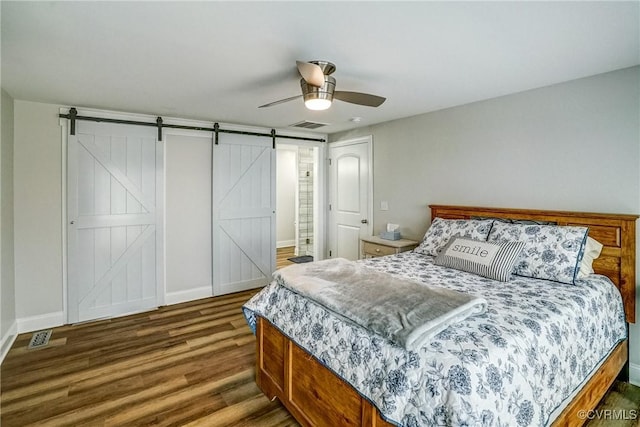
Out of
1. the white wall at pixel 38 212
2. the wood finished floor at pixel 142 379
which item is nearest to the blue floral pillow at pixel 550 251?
the wood finished floor at pixel 142 379

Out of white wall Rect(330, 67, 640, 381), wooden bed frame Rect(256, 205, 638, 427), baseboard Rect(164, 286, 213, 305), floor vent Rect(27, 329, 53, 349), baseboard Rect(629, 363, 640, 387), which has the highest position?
white wall Rect(330, 67, 640, 381)

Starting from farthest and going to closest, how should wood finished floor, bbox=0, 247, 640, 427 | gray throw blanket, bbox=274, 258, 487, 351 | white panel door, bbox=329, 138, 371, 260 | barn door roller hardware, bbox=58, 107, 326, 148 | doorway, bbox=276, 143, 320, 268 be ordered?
doorway, bbox=276, 143, 320, 268 → white panel door, bbox=329, 138, 371, 260 → barn door roller hardware, bbox=58, 107, 326, 148 → wood finished floor, bbox=0, 247, 640, 427 → gray throw blanket, bbox=274, 258, 487, 351

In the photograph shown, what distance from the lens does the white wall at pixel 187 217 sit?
13.5 feet

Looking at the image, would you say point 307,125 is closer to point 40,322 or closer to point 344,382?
point 344,382

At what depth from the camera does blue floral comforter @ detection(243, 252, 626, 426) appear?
1.22 m

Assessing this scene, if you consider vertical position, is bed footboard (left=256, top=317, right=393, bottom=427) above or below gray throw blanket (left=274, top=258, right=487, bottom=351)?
below

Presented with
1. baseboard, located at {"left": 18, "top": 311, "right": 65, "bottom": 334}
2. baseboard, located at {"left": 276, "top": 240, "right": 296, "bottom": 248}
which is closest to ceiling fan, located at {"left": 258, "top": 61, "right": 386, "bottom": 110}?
baseboard, located at {"left": 18, "top": 311, "right": 65, "bottom": 334}

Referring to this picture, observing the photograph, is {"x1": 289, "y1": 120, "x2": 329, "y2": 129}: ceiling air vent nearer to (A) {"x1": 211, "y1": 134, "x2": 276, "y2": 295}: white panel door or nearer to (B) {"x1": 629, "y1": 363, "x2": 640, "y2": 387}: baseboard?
(A) {"x1": 211, "y1": 134, "x2": 276, "y2": 295}: white panel door

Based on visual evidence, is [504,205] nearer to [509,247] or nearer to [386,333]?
[509,247]

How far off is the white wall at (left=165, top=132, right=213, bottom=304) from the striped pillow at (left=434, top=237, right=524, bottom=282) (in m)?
3.07

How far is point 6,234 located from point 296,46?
320cm

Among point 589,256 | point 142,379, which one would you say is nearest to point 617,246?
point 589,256

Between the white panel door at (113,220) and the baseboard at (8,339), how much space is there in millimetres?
450

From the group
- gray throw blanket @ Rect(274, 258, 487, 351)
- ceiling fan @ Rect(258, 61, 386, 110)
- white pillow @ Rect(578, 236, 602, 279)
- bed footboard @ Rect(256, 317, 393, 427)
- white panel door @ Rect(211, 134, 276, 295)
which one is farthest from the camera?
white panel door @ Rect(211, 134, 276, 295)
